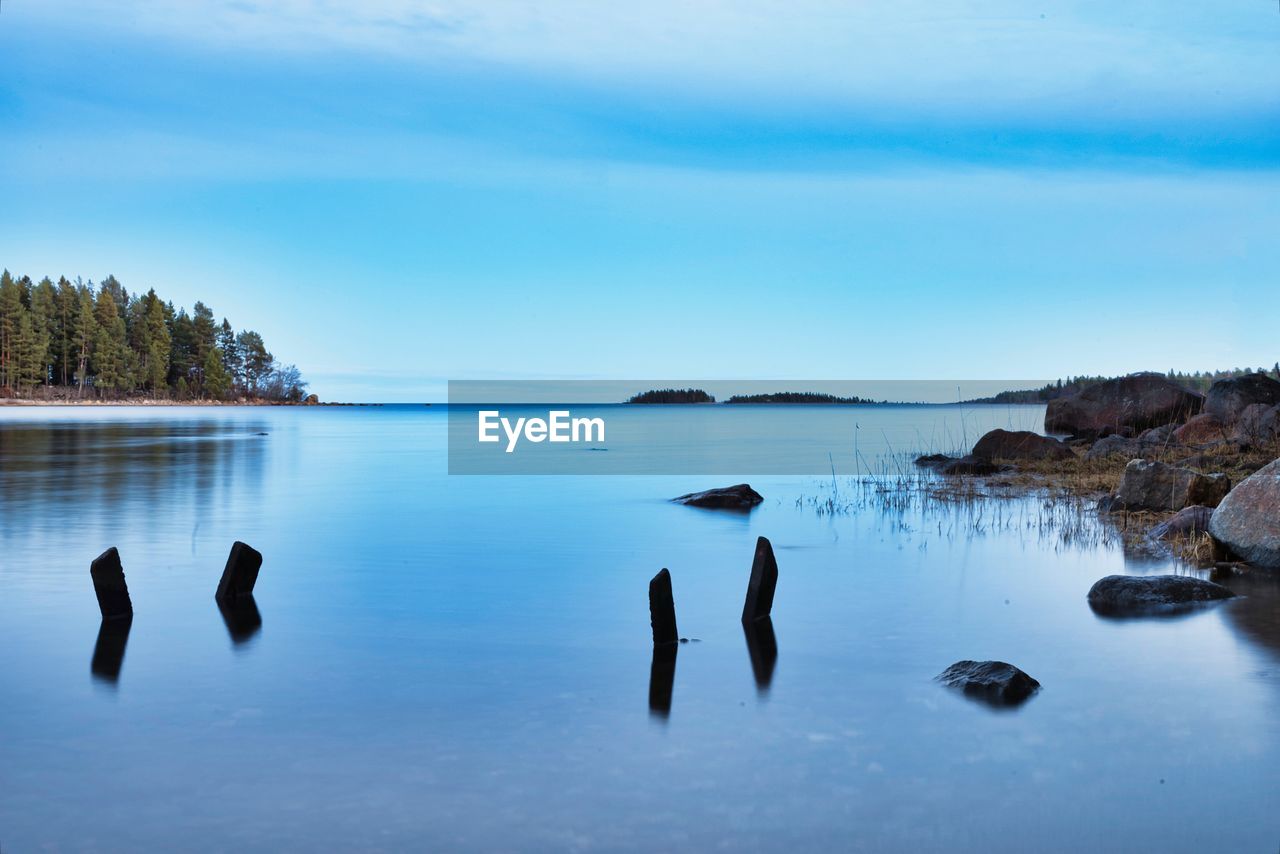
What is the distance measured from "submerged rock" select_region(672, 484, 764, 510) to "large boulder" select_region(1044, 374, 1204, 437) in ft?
60.6

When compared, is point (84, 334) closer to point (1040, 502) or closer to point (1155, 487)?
point (1040, 502)

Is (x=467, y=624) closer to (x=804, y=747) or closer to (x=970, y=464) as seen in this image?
(x=804, y=747)

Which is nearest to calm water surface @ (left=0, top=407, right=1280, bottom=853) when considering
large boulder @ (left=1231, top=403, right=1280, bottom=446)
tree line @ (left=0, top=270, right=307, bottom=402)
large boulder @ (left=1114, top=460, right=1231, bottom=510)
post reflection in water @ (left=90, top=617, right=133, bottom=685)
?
Result: post reflection in water @ (left=90, top=617, right=133, bottom=685)

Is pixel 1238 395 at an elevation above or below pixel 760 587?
above

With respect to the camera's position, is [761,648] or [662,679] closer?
[662,679]

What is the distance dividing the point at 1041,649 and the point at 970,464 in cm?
2172

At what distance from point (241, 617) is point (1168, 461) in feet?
79.2

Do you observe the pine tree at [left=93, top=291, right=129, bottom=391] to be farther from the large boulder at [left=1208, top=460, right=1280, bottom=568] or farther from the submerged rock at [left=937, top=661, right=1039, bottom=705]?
the submerged rock at [left=937, top=661, right=1039, bottom=705]

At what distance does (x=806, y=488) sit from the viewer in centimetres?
3262

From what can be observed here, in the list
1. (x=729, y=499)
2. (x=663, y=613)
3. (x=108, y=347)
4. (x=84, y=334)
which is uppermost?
(x=84, y=334)

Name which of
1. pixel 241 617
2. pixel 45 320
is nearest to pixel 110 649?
pixel 241 617

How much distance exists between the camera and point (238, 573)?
1475 centimetres

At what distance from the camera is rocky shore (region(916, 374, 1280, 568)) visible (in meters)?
16.1

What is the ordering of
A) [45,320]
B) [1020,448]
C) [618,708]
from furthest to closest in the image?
[45,320], [1020,448], [618,708]
